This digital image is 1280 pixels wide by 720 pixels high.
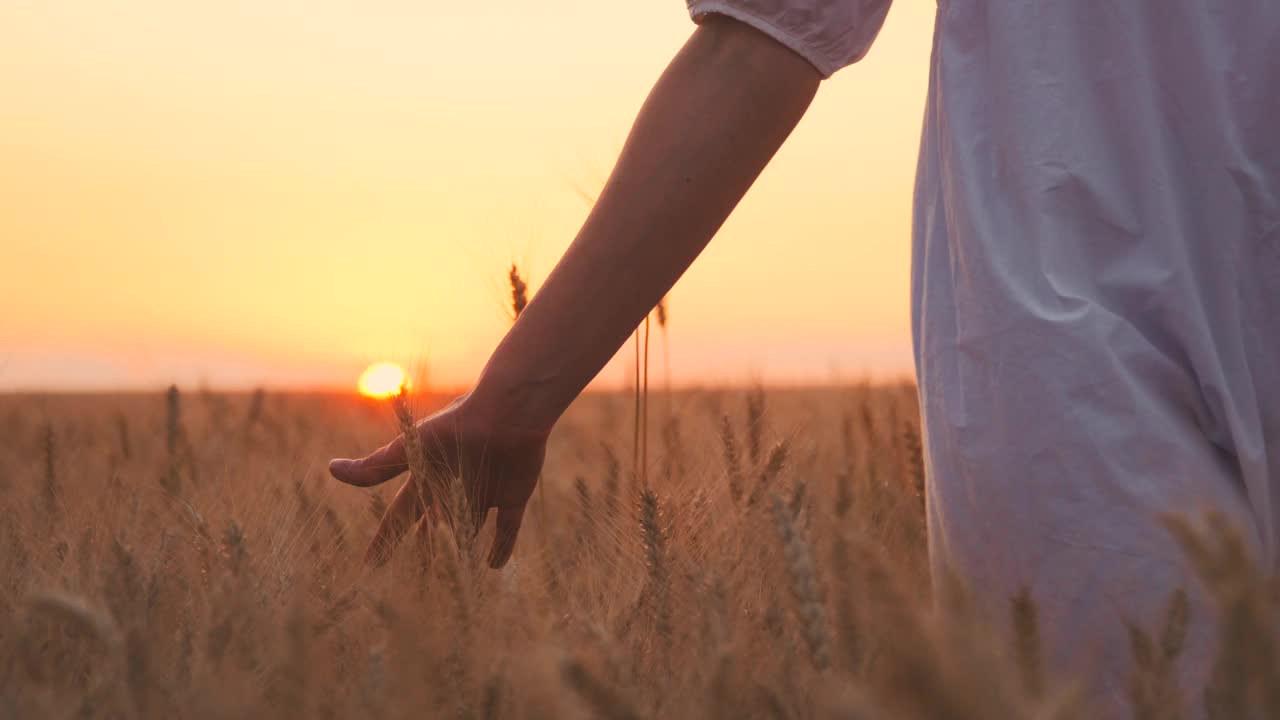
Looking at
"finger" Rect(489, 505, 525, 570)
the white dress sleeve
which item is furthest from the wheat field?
the white dress sleeve

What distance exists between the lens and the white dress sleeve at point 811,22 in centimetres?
92

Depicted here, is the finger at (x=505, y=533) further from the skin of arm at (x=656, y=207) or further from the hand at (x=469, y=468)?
the skin of arm at (x=656, y=207)

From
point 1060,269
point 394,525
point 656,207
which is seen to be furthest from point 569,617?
point 1060,269

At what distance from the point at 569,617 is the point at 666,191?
1.49 feet

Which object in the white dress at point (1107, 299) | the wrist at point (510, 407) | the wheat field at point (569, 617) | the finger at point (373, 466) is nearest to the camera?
the wheat field at point (569, 617)

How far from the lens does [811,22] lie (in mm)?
923

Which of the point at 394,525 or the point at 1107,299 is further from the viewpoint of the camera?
the point at 394,525

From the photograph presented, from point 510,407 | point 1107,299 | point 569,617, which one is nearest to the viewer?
point 1107,299

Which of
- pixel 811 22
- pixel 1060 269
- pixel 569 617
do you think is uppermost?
pixel 811 22

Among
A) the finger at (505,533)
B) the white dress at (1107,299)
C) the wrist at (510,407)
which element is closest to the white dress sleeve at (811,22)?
the white dress at (1107,299)

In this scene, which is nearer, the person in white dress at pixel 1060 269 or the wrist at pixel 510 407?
the person in white dress at pixel 1060 269

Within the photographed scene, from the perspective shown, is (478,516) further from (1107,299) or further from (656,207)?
(1107,299)

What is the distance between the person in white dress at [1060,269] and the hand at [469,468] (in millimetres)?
15

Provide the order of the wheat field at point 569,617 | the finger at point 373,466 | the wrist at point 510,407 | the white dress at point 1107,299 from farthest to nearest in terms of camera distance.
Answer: the finger at point 373,466 < the wrist at point 510,407 < the white dress at point 1107,299 < the wheat field at point 569,617
